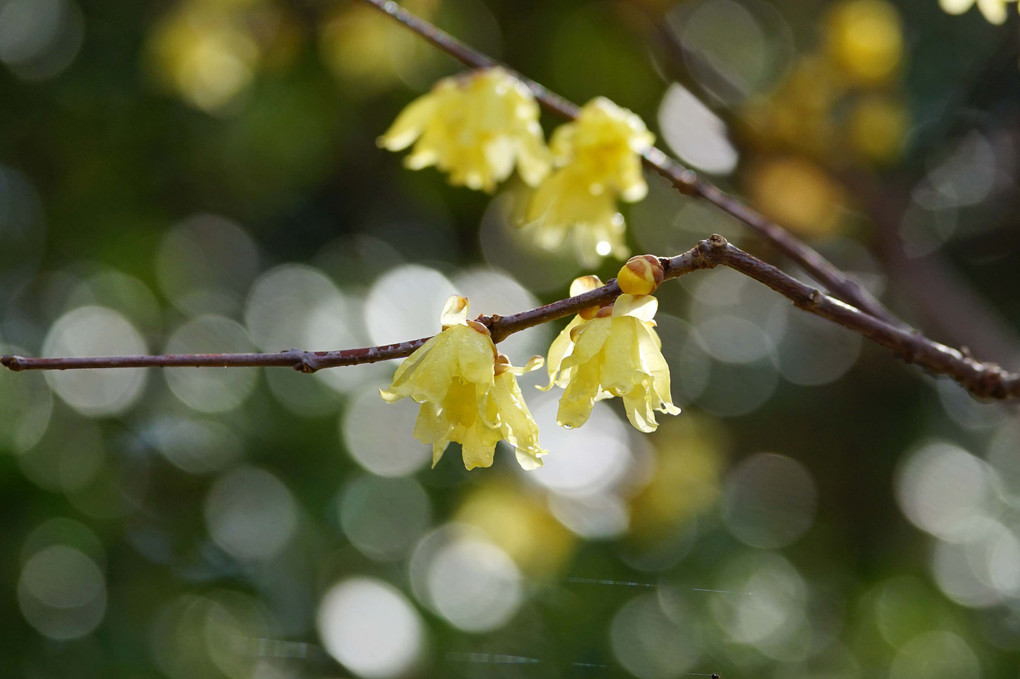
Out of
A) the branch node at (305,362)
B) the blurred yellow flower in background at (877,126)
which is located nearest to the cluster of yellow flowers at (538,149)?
the branch node at (305,362)

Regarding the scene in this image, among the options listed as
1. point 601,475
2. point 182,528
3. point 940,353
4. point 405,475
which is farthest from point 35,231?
point 940,353

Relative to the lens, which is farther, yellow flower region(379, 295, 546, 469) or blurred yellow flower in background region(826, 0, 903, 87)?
blurred yellow flower in background region(826, 0, 903, 87)

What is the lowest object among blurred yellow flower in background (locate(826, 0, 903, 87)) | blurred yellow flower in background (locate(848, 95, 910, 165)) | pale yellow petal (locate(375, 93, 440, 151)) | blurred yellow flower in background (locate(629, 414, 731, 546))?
pale yellow petal (locate(375, 93, 440, 151))

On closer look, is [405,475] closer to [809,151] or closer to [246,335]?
[246,335]

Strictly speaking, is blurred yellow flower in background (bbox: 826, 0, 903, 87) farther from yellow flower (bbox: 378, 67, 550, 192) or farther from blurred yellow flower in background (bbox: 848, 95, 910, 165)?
yellow flower (bbox: 378, 67, 550, 192)

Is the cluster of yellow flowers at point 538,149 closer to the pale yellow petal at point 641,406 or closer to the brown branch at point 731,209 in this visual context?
the brown branch at point 731,209

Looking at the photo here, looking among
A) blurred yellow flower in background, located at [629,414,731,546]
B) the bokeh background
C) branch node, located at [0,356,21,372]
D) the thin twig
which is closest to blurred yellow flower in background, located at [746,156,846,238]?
the bokeh background

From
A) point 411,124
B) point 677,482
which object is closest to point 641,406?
point 411,124
